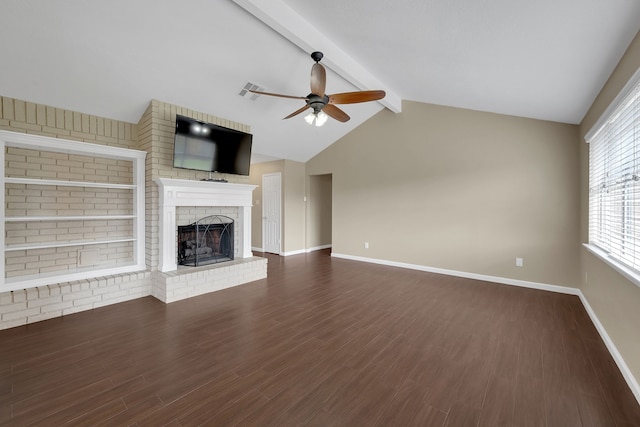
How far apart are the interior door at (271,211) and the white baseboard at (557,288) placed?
1612 mm

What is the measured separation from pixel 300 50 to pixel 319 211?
470 cm

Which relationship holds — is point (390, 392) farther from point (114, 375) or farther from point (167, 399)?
point (114, 375)

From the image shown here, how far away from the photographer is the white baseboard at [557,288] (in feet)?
6.62

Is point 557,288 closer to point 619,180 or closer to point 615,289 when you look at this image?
point 615,289

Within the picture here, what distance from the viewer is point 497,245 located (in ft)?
14.9

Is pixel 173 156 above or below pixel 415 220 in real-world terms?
above

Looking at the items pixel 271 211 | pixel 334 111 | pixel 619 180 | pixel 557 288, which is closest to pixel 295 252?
pixel 271 211

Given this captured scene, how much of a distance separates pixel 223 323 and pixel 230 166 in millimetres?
2541

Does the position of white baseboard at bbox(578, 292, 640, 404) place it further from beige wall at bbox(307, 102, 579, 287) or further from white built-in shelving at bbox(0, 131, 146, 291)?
white built-in shelving at bbox(0, 131, 146, 291)

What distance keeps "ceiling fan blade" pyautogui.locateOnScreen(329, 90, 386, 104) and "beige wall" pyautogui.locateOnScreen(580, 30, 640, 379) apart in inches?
76.7

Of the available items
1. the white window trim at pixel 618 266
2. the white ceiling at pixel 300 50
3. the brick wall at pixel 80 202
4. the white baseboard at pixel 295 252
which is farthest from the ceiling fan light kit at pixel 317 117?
the white baseboard at pixel 295 252

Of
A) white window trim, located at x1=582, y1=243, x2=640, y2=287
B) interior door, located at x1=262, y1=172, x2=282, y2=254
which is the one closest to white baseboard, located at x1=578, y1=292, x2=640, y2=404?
white window trim, located at x1=582, y1=243, x2=640, y2=287

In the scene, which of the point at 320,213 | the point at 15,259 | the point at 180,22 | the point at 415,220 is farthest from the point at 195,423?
the point at 320,213

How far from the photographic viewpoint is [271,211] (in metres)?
7.18
